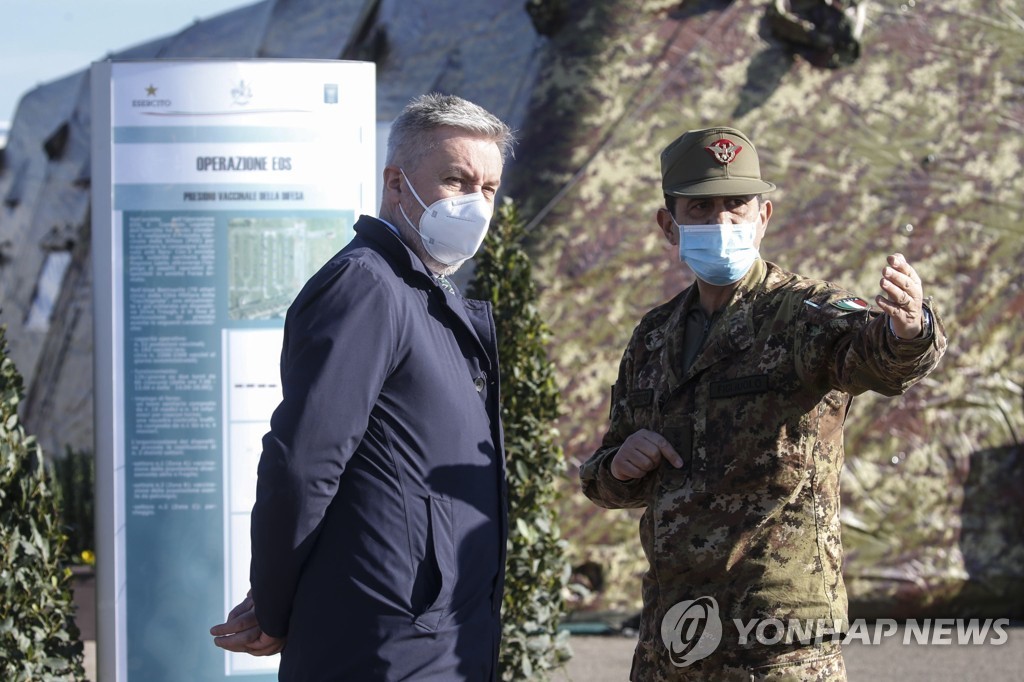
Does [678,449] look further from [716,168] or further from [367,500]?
[367,500]

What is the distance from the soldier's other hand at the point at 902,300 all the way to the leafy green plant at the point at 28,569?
3.09 m

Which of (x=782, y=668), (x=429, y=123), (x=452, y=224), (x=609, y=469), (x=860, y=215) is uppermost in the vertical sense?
(x=860, y=215)

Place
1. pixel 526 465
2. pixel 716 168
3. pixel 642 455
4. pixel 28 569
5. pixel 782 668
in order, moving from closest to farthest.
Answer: pixel 782 668 → pixel 642 455 → pixel 716 168 → pixel 28 569 → pixel 526 465

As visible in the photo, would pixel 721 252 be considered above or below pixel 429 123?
below

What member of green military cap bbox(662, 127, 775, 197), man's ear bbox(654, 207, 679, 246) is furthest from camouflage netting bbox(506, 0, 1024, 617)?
green military cap bbox(662, 127, 775, 197)

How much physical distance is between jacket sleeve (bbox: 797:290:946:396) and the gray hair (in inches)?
31.9

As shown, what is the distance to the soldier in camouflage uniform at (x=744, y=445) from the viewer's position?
8.24 ft

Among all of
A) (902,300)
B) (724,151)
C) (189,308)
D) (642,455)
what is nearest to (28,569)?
(189,308)

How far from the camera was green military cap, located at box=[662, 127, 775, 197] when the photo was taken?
279 cm

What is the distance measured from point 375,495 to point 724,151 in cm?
118

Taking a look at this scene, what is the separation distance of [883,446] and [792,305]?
3.74m

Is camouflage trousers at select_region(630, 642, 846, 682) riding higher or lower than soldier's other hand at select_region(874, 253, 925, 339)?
lower

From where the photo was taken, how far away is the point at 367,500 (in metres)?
2.30

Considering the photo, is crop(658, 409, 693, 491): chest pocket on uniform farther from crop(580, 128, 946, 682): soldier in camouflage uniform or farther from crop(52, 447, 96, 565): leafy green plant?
crop(52, 447, 96, 565): leafy green plant
